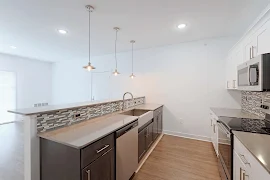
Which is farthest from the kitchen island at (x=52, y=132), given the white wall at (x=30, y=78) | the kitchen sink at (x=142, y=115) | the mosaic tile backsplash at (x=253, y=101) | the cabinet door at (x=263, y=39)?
the white wall at (x=30, y=78)

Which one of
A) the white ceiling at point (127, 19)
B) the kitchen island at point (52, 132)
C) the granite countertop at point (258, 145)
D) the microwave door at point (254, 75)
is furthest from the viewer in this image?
the white ceiling at point (127, 19)

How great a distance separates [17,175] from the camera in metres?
2.30

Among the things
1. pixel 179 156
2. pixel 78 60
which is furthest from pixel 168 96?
pixel 78 60

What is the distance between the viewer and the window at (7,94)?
5484mm

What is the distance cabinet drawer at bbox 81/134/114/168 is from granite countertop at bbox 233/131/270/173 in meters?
1.42

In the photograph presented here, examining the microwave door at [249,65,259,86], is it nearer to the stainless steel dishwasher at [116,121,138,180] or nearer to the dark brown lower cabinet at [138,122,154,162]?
the stainless steel dishwasher at [116,121,138,180]

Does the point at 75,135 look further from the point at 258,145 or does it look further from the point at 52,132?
the point at 258,145

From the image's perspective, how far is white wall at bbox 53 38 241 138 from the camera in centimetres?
371

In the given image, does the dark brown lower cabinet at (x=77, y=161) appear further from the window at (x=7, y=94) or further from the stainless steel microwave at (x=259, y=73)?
the window at (x=7, y=94)

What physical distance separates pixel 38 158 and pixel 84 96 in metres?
4.78

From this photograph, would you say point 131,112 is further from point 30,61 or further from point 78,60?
point 30,61

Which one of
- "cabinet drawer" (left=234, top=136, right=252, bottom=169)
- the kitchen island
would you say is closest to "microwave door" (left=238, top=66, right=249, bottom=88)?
"cabinet drawer" (left=234, top=136, right=252, bottom=169)

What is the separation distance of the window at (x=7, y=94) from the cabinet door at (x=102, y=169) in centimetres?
634

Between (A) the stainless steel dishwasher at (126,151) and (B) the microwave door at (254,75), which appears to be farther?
(A) the stainless steel dishwasher at (126,151)
